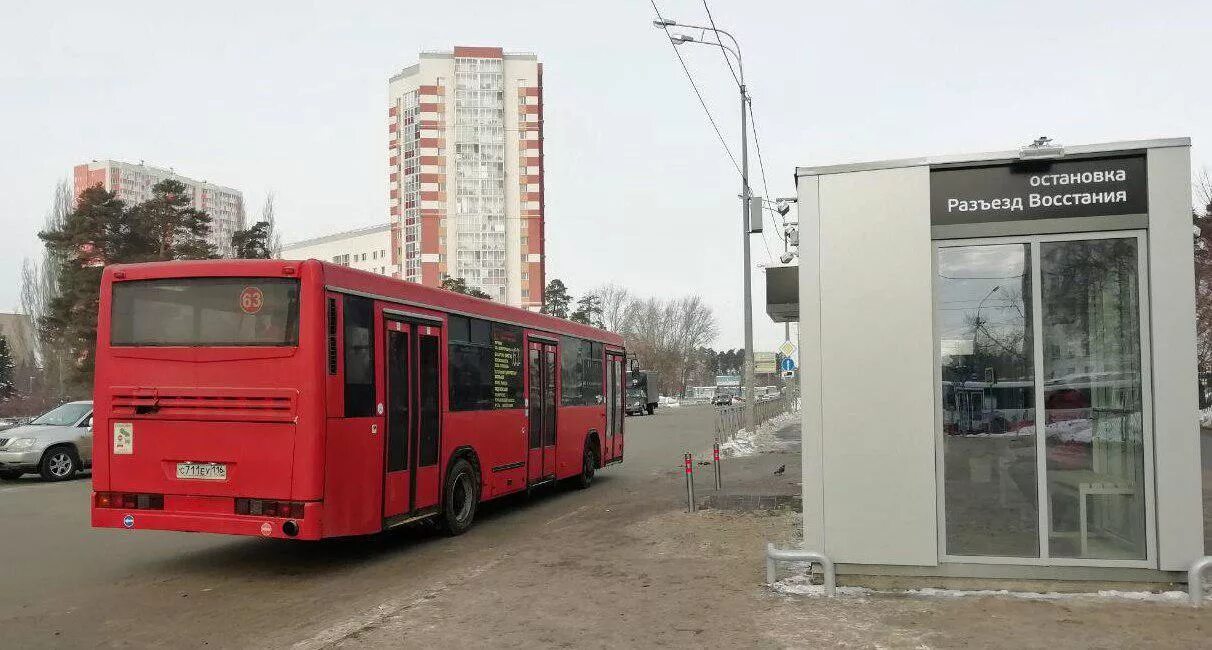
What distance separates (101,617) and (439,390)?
408 cm

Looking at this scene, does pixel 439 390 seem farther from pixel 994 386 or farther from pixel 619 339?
pixel 619 339

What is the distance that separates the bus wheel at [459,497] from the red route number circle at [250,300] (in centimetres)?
319

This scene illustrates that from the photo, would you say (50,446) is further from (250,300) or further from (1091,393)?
(1091,393)

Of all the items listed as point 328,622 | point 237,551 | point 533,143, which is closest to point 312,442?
point 328,622

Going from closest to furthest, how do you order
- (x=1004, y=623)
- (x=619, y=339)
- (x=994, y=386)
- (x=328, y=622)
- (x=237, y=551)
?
1. (x=1004, y=623)
2. (x=328, y=622)
3. (x=994, y=386)
4. (x=237, y=551)
5. (x=619, y=339)

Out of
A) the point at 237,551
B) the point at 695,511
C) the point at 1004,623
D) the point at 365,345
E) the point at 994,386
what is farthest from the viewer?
the point at 695,511

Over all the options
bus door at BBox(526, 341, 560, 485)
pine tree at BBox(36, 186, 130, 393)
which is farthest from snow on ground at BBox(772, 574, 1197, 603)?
pine tree at BBox(36, 186, 130, 393)

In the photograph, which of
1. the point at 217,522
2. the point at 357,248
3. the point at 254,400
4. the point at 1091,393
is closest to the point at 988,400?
the point at 1091,393

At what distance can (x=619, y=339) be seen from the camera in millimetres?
17875

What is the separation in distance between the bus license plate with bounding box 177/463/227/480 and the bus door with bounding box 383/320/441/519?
60.4 inches

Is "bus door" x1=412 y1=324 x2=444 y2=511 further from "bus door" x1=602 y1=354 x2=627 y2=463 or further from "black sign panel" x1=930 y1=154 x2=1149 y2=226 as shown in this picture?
"bus door" x1=602 y1=354 x2=627 y2=463

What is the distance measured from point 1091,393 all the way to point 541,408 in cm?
810

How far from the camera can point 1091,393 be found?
276 inches

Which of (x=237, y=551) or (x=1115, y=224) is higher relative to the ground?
(x=1115, y=224)
